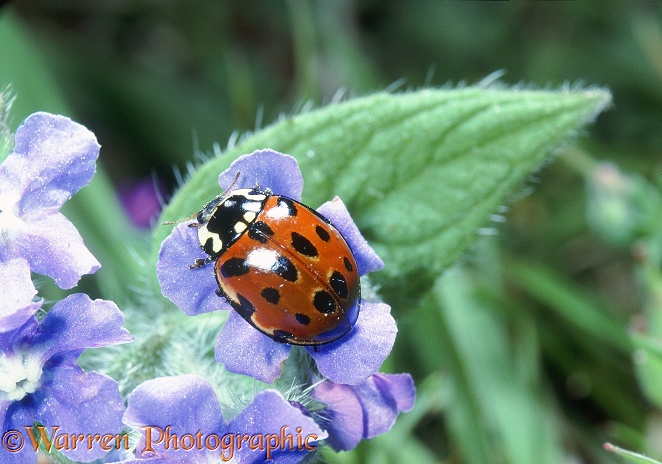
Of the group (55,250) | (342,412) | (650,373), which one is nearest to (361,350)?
(342,412)

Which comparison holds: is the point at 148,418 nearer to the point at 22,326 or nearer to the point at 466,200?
the point at 22,326

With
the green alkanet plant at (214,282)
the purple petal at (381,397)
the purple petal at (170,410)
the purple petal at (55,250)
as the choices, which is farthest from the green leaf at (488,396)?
the purple petal at (55,250)

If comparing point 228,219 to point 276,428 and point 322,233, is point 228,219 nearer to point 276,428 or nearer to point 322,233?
point 322,233

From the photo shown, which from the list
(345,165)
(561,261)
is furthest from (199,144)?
(345,165)

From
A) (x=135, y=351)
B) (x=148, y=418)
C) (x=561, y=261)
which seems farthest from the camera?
(x=561, y=261)

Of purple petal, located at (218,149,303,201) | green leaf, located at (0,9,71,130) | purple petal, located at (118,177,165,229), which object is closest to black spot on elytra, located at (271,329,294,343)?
purple petal, located at (218,149,303,201)

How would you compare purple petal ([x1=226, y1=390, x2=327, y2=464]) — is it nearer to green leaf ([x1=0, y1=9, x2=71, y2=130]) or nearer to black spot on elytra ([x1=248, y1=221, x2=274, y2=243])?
black spot on elytra ([x1=248, y1=221, x2=274, y2=243])

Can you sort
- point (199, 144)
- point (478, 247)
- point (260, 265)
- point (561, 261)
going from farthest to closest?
point (199, 144) → point (561, 261) → point (478, 247) → point (260, 265)
